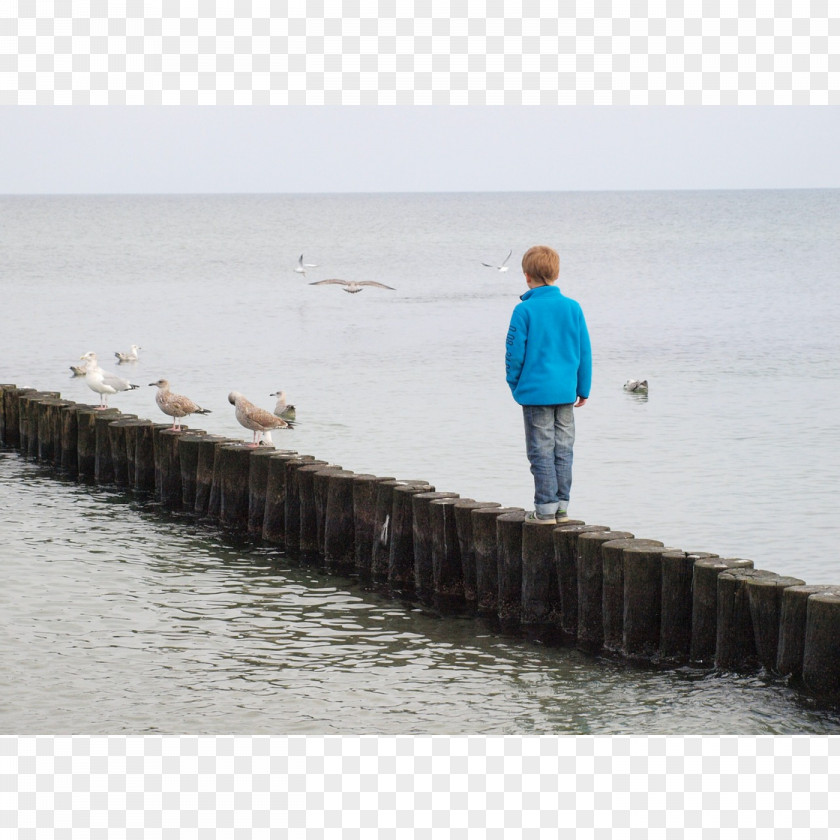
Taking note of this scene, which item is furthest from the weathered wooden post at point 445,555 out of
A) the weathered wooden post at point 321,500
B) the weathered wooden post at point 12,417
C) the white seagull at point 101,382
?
the weathered wooden post at point 12,417

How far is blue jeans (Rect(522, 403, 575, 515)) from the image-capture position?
365 inches

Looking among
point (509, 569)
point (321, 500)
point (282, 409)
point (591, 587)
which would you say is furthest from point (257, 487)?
point (282, 409)

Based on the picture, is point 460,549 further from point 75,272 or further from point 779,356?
point 75,272

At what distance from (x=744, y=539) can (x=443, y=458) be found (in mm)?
5563

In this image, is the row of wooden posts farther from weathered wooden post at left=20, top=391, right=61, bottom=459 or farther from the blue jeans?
weathered wooden post at left=20, top=391, right=61, bottom=459

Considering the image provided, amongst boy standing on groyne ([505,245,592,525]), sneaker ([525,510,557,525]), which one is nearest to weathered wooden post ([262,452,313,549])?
sneaker ([525,510,557,525])

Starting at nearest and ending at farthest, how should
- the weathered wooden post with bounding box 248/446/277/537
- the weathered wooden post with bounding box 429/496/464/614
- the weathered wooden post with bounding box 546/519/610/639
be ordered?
1. the weathered wooden post with bounding box 546/519/610/639
2. the weathered wooden post with bounding box 429/496/464/614
3. the weathered wooden post with bounding box 248/446/277/537

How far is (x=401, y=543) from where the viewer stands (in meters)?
10.6

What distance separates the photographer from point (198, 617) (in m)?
9.94

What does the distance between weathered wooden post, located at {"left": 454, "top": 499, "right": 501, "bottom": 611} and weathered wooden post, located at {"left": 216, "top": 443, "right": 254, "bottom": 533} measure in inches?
123

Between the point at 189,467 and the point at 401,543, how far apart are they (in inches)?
→ 141

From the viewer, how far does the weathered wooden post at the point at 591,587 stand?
8.97 metres

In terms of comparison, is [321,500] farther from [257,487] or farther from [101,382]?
[101,382]

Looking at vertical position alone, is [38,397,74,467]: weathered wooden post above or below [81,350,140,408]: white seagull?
below
